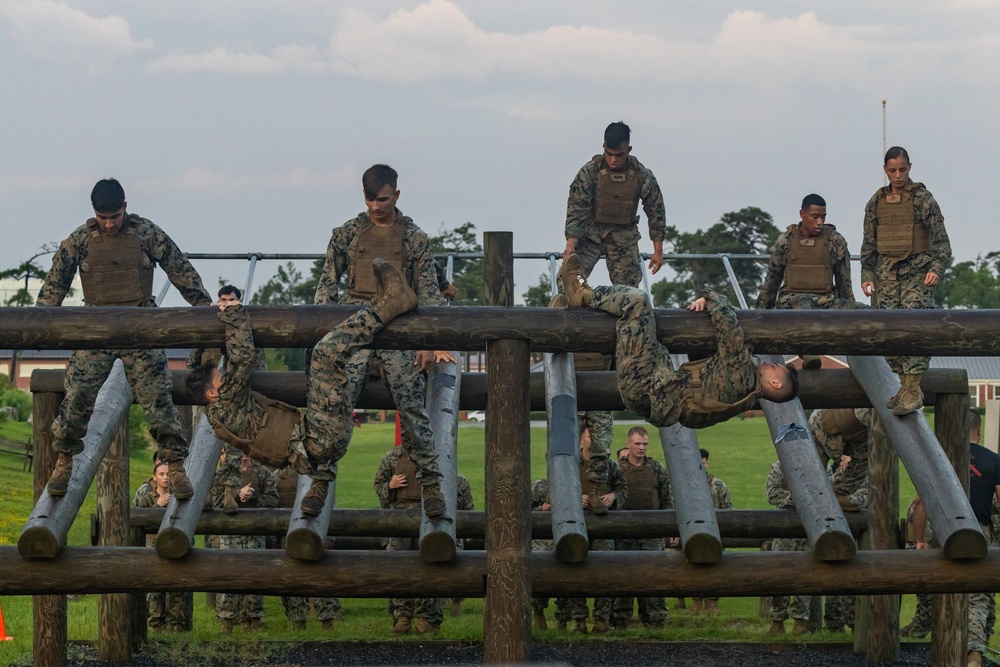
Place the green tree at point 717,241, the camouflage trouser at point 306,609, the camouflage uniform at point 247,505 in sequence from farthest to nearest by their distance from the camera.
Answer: the green tree at point 717,241 < the camouflage trouser at point 306,609 < the camouflage uniform at point 247,505

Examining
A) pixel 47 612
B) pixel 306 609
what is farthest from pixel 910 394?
pixel 306 609

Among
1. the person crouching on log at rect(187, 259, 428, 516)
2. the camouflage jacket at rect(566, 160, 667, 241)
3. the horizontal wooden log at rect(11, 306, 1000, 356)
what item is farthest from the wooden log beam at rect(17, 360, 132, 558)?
the camouflage jacket at rect(566, 160, 667, 241)

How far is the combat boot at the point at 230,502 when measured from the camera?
404 inches

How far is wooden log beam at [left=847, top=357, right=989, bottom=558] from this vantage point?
22.1 ft

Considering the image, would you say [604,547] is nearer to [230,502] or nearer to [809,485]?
[230,502]

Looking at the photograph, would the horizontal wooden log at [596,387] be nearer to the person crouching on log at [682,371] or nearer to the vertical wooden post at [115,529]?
the vertical wooden post at [115,529]

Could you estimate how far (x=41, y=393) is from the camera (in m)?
8.29

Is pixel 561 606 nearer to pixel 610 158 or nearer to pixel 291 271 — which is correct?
pixel 610 158

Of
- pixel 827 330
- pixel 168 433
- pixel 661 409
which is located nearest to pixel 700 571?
pixel 661 409

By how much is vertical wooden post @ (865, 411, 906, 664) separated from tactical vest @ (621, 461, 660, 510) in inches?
109

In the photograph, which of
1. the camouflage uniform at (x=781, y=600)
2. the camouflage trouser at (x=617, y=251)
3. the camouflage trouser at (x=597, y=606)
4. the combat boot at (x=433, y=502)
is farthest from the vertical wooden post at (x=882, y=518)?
the combat boot at (x=433, y=502)

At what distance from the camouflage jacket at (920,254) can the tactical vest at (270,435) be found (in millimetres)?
5480

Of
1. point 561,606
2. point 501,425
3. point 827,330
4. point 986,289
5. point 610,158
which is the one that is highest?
point 986,289

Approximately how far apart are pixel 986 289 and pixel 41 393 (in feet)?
209
